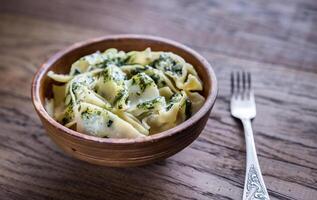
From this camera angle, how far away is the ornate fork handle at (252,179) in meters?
1.00

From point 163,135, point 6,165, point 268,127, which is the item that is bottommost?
point 6,165

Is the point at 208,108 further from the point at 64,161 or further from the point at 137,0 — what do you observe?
the point at 137,0

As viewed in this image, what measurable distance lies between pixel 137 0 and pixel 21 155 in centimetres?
94

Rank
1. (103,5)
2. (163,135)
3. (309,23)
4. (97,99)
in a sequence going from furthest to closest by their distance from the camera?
(103,5) < (309,23) < (97,99) < (163,135)

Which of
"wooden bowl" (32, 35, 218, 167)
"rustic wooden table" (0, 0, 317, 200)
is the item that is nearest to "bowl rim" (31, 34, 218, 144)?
"wooden bowl" (32, 35, 218, 167)

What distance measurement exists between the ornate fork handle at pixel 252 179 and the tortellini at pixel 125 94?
176mm

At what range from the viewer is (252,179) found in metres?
1.04

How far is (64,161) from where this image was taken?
1.15 metres

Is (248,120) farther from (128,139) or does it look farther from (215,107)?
(128,139)

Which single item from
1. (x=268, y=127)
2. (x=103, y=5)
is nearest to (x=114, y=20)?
(x=103, y=5)

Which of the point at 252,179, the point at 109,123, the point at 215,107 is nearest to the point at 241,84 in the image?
the point at 215,107

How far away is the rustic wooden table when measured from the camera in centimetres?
107

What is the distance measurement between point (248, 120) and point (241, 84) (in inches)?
6.9

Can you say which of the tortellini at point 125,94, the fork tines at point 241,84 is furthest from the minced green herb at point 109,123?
the fork tines at point 241,84
